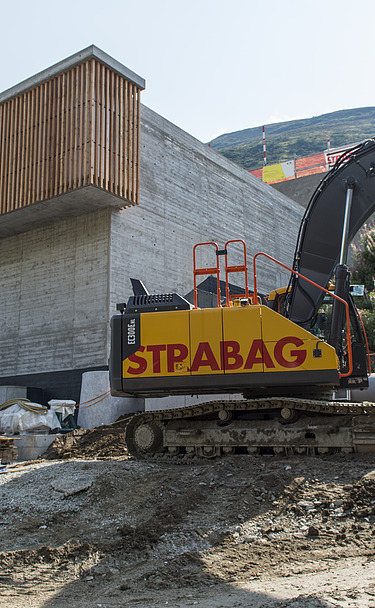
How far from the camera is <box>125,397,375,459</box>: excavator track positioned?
7.87m

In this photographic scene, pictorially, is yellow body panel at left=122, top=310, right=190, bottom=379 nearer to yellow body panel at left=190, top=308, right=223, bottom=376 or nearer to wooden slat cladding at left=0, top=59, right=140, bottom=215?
yellow body panel at left=190, top=308, right=223, bottom=376

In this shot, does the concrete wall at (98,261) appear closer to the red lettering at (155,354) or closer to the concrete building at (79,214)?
the concrete building at (79,214)

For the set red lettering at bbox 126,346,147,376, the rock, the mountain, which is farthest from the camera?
the mountain

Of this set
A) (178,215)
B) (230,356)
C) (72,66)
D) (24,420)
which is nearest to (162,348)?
(230,356)

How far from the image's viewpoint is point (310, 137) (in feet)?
493

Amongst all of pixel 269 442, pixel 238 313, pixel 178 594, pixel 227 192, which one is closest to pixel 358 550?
pixel 178 594

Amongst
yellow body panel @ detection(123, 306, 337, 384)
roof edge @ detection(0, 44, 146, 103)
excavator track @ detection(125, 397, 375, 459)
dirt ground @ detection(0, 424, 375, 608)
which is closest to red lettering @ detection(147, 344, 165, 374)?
yellow body panel @ detection(123, 306, 337, 384)

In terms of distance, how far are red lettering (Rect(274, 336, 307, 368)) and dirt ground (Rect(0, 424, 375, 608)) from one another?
4.37 feet

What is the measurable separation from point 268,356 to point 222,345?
69 cm

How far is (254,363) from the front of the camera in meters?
8.05

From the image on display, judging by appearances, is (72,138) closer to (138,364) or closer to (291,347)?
(138,364)

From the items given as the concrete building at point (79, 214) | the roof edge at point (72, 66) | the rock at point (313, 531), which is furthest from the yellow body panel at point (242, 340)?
the roof edge at point (72, 66)

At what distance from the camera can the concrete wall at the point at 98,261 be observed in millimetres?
18047

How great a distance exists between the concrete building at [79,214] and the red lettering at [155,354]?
908cm
